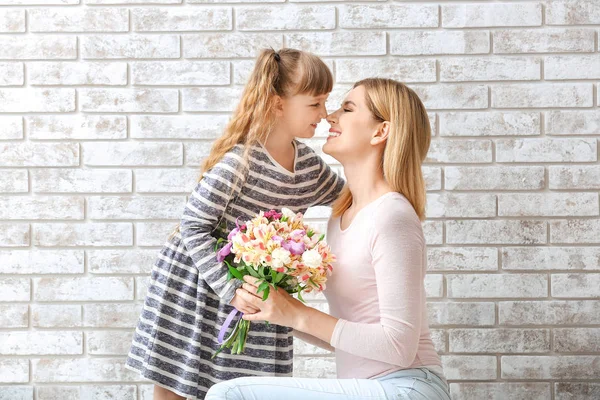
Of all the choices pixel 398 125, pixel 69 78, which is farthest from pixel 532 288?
pixel 69 78

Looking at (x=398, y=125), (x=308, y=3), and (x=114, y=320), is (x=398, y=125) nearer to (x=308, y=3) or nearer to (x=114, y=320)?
(x=308, y=3)

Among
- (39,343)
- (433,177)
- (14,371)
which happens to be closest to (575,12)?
(433,177)

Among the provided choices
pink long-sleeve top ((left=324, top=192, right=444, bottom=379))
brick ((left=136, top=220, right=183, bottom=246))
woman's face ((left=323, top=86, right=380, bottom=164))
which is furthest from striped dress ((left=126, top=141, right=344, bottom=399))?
brick ((left=136, top=220, right=183, bottom=246))

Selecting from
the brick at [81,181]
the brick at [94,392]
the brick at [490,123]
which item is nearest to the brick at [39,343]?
the brick at [94,392]

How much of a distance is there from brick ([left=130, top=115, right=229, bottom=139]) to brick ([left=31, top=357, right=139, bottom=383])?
2.93 ft

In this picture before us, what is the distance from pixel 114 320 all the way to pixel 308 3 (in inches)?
56.0

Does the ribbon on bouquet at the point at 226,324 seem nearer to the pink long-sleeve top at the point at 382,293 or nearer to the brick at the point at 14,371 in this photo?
the pink long-sleeve top at the point at 382,293

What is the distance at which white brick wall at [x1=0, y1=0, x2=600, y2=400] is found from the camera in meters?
2.80

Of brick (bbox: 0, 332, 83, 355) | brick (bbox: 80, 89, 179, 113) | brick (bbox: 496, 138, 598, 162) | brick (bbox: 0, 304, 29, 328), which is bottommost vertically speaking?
brick (bbox: 0, 332, 83, 355)

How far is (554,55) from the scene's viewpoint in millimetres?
2809

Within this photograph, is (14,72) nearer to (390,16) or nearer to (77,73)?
(77,73)

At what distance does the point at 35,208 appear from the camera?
287 centimetres

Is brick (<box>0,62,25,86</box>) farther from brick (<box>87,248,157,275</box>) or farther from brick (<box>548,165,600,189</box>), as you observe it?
brick (<box>548,165,600,189</box>)

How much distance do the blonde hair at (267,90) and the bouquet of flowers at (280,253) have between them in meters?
0.33
